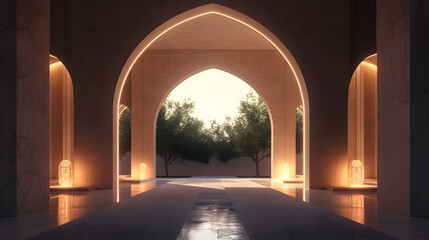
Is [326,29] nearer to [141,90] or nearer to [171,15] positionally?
[171,15]

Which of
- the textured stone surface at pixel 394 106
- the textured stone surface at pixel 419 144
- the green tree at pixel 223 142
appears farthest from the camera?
the green tree at pixel 223 142

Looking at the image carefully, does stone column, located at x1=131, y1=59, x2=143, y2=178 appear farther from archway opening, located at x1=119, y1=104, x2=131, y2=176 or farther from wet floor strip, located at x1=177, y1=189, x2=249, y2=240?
wet floor strip, located at x1=177, y1=189, x2=249, y2=240

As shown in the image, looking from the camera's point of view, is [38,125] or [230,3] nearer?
[38,125]

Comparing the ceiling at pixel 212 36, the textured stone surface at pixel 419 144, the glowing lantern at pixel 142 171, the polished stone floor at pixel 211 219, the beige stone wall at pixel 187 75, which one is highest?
the ceiling at pixel 212 36

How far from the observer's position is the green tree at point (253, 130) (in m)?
28.5

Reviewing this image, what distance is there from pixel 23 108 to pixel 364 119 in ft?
51.6

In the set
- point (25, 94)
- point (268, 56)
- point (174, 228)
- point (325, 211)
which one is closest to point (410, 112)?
point (325, 211)

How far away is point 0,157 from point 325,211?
16.9 ft

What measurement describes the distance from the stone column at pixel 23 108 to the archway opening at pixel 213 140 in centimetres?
2044

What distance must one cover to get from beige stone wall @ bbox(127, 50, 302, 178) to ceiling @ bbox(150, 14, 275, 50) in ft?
1.64

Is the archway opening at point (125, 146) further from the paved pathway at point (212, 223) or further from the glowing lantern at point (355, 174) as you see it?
the paved pathway at point (212, 223)

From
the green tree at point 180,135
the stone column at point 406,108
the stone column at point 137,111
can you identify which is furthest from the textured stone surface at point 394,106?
the green tree at point 180,135

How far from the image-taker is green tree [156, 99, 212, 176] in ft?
92.4

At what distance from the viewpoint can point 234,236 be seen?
497 centimetres
